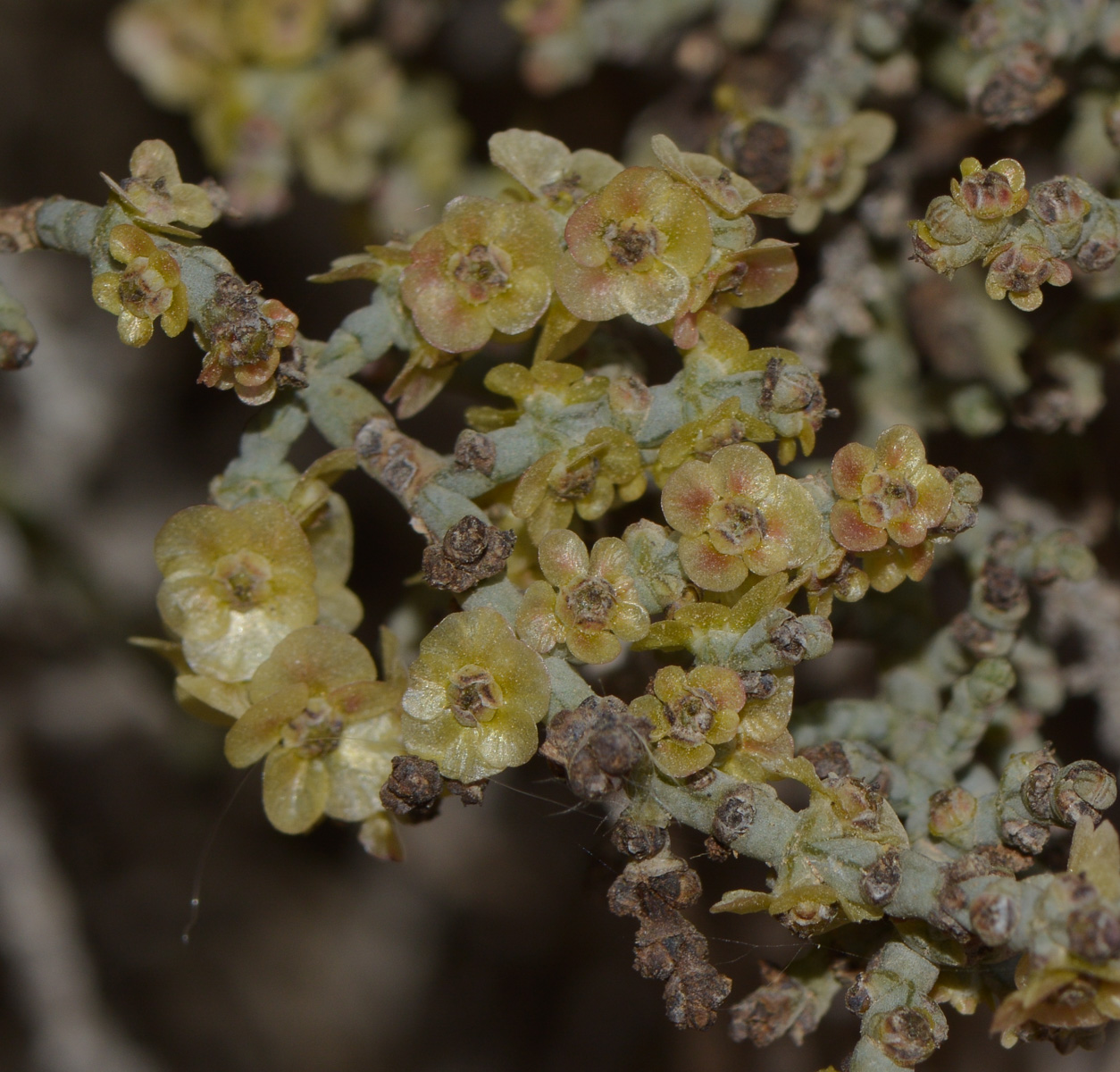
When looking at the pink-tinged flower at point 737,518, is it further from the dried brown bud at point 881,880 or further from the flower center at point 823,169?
the flower center at point 823,169

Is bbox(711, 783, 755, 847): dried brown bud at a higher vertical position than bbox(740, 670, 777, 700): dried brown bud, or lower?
lower

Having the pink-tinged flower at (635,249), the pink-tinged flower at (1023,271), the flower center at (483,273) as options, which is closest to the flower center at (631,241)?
the pink-tinged flower at (635,249)

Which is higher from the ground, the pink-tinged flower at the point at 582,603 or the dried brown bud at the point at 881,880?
the pink-tinged flower at the point at 582,603

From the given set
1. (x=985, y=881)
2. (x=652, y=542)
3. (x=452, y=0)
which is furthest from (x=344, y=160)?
(x=985, y=881)

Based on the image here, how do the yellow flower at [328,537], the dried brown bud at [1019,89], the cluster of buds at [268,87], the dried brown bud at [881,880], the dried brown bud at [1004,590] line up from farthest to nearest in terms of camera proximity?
1. the cluster of buds at [268,87]
2. the dried brown bud at [1019,89]
3. the dried brown bud at [1004,590]
4. the yellow flower at [328,537]
5. the dried brown bud at [881,880]

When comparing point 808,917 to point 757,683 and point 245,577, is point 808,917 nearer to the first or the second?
point 757,683

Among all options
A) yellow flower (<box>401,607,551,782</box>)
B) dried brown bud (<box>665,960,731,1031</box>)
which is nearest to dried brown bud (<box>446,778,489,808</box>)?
yellow flower (<box>401,607,551,782</box>)

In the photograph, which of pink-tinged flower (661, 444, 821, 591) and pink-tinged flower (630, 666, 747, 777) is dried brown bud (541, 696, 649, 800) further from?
pink-tinged flower (661, 444, 821, 591)

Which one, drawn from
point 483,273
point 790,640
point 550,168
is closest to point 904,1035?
point 790,640
